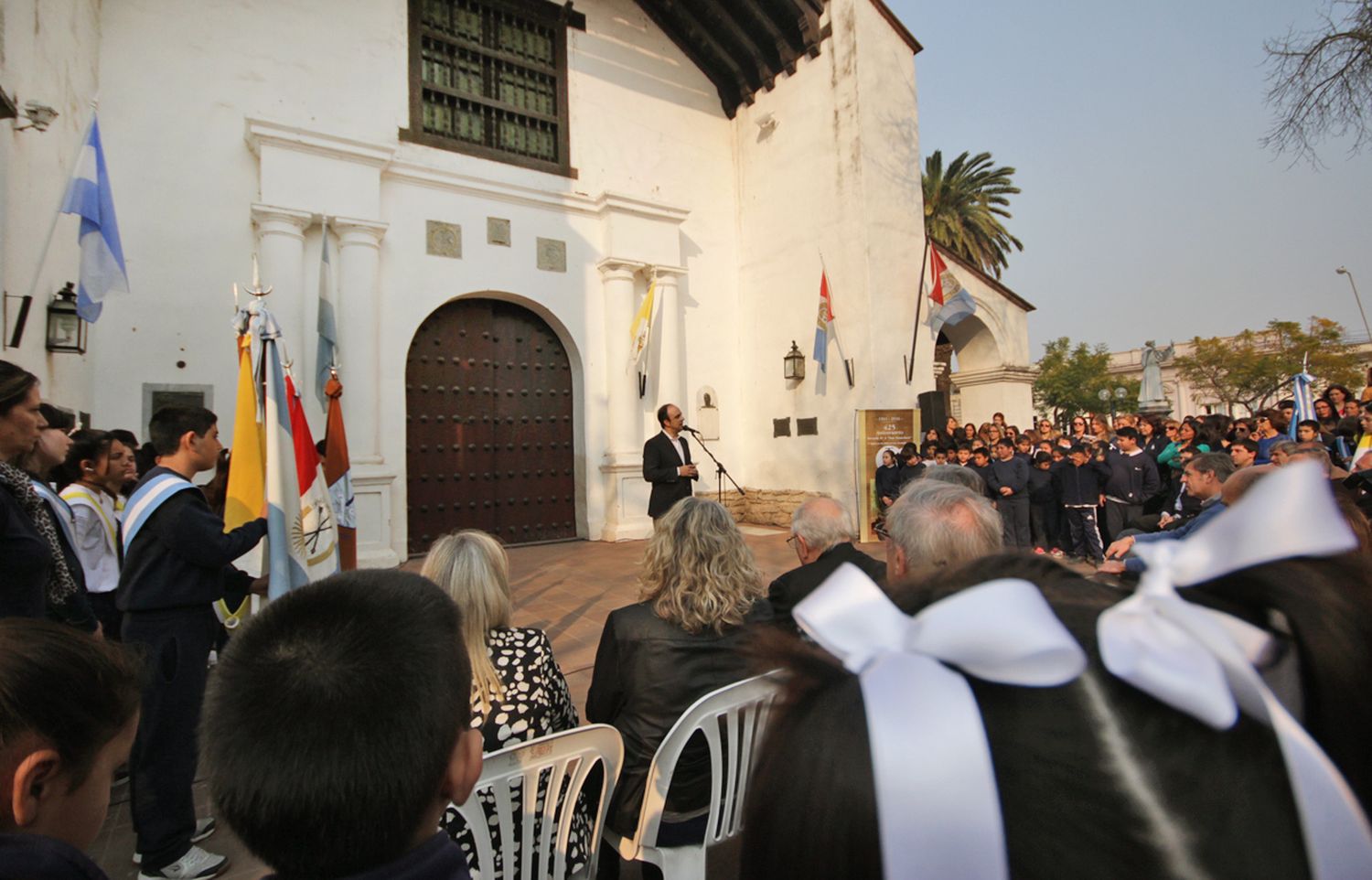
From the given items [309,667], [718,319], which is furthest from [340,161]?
[309,667]

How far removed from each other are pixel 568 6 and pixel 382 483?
7.10m

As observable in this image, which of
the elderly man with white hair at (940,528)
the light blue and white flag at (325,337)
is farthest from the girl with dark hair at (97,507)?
the elderly man with white hair at (940,528)

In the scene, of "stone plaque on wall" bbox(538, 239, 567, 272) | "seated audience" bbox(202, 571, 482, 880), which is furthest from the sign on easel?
"seated audience" bbox(202, 571, 482, 880)

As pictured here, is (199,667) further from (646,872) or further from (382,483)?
(382,483)

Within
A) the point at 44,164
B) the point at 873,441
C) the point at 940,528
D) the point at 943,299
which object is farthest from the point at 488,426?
the point at 940,528

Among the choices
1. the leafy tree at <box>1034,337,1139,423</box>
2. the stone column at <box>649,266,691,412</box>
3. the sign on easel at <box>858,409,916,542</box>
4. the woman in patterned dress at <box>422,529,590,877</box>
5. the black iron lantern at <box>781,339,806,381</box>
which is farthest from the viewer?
the leafy tree at <box>1034,337,1139,423</box>

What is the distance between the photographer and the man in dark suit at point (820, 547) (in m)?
2.38

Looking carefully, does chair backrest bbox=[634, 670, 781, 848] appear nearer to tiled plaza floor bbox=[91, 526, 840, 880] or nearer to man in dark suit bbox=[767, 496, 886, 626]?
man in dark suit bbox=[767, 496, 886, 626]

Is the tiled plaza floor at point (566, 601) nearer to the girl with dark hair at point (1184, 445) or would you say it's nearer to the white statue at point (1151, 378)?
the girl with dark hair at point (1184, 445)

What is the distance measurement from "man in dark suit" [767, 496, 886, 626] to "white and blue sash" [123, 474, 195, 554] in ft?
7.26

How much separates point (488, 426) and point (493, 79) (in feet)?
15.9

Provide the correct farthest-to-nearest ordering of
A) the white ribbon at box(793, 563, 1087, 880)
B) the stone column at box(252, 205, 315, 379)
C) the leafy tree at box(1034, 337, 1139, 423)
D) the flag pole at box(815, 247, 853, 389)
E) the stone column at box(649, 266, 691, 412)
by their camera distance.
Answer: the leafy tree at box(1034, 337, 1139, 423)
the stone column at box(649, 266, 691, 412)
the flag pole at box(815, 247, 853, 389)
the stone column at box(252, 205, 315, 379)
the white ribbon at box(793, 563, 1087, 880)

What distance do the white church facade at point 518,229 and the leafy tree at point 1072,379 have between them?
26763mm

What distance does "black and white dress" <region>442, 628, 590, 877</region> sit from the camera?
1.67m
